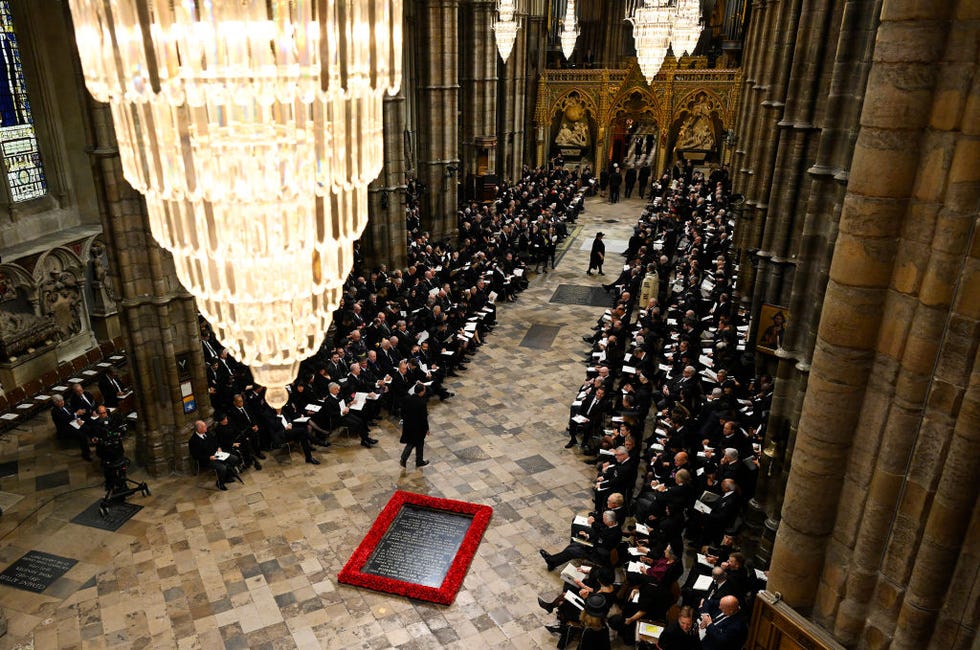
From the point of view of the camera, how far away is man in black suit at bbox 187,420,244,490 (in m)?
10.1

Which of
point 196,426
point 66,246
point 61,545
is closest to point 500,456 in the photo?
point 196,426

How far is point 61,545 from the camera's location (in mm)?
8977

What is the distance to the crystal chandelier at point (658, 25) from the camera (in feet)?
58.4

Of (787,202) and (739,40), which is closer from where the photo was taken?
(787,202)

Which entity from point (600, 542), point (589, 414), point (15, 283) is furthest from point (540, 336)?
point (15, 283)

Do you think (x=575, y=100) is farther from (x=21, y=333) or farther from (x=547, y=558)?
(x=547, y=558)

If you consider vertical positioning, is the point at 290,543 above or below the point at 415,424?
below

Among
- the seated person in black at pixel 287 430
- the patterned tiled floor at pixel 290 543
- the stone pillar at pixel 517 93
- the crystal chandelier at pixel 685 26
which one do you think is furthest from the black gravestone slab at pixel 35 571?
the stone pillar at pixel 517 93

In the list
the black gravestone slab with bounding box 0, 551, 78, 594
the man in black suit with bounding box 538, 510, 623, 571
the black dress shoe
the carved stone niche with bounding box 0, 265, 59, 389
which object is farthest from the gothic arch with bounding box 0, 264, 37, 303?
the man in black suit with bounding box 538, 510, 623, 571

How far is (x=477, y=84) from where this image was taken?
24.2m

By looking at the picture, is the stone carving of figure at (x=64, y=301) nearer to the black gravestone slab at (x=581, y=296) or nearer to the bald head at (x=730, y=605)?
the black gravestone slab at (x=581, y=296)

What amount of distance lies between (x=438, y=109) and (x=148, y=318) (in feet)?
41.4

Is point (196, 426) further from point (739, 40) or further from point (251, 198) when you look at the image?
point (739, 40)

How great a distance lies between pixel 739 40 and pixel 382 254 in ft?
70.5
